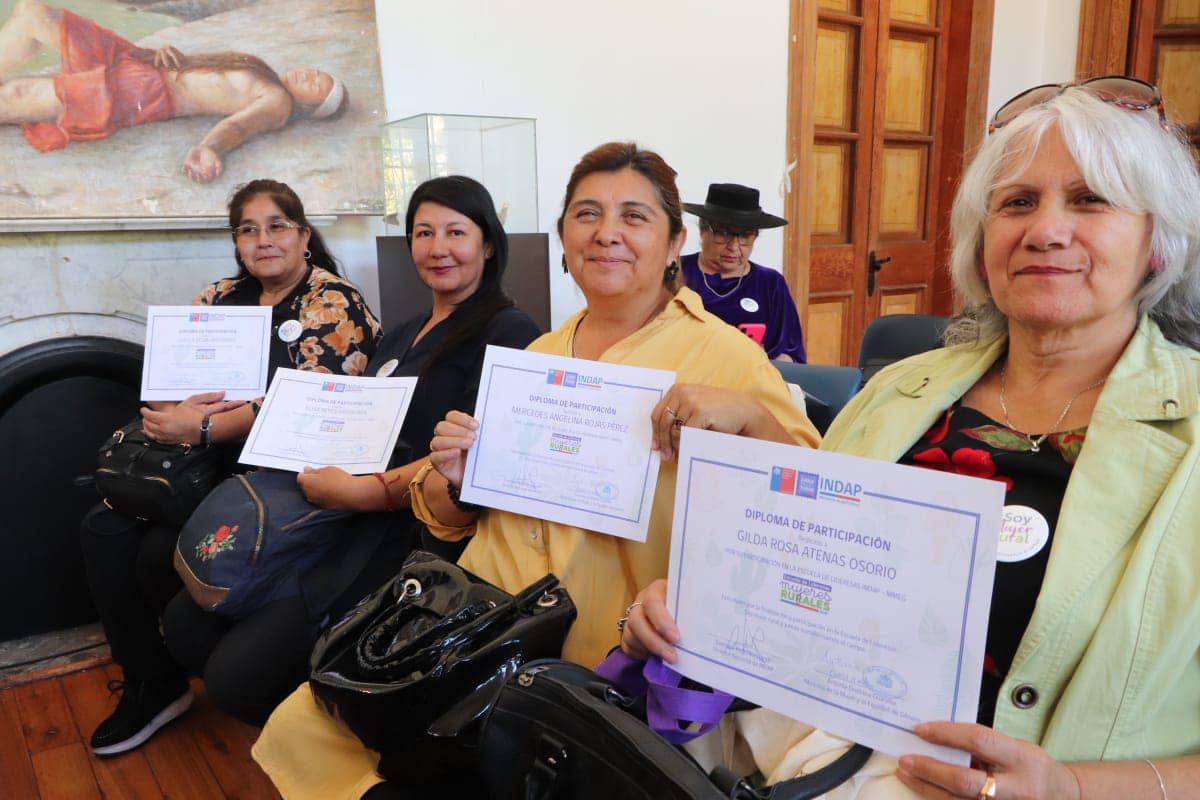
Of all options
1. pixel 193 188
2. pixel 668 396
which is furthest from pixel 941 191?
pixel 668 396

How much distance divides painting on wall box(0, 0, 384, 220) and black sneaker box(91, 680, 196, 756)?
1523 mm

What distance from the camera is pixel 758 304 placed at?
336cm

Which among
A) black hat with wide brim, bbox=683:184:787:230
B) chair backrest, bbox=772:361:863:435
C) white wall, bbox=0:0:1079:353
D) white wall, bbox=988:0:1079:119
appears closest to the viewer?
chair backrest, bbox=772:361:863:435

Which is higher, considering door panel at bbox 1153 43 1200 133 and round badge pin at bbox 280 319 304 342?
door panel at bbox 1153 43 1200 133

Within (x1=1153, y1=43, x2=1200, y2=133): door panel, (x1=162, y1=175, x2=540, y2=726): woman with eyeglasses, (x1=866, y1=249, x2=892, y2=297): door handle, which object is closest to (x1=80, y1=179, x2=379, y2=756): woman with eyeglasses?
(x1=162, y1=175, x2=540, y2=726): woman with eyeglasses

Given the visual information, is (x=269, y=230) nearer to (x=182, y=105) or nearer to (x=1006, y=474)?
(x=182, y=105)

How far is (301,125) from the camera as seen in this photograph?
296cm

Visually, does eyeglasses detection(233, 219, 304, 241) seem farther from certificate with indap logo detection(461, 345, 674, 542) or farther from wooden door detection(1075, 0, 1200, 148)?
wooden door detection(1075, 0, 1200, 148)

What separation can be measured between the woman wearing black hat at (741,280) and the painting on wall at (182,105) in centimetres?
133

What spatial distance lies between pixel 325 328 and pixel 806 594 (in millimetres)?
1831

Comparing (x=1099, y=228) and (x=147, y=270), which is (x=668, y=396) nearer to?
(x=1099, y=228)

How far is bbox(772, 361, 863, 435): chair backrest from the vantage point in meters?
2.05

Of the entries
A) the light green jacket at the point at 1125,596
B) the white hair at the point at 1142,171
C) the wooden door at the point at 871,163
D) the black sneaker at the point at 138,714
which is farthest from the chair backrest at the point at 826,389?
the wooden door at the point at 871,163

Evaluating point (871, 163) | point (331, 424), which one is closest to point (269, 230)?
point (331, 424)
